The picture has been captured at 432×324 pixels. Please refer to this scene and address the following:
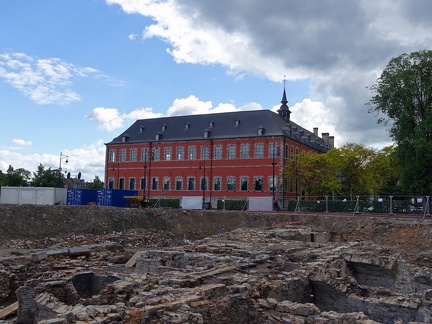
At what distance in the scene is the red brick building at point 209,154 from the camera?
60.8 m

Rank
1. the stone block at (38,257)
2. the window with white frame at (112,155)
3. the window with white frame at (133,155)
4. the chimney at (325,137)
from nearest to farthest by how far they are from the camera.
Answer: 1. the stone block at (38,257)
2. the window with white frame at (133,155)
3. the window with white frame at (112,155)
4. the chimney at (325,137)

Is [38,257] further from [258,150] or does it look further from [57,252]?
[258,150]

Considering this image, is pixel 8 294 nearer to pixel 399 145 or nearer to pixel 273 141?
pixel 399 145

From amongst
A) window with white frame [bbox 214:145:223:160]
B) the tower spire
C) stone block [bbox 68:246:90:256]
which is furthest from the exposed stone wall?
the tower spire

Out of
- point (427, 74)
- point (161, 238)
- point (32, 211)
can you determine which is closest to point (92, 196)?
point (32, 211)

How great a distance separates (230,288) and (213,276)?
2342 mm

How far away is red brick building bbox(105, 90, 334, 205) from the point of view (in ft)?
200

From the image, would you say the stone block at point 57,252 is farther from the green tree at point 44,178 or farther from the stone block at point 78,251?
the green tree at point 44,178

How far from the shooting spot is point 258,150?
61.6m

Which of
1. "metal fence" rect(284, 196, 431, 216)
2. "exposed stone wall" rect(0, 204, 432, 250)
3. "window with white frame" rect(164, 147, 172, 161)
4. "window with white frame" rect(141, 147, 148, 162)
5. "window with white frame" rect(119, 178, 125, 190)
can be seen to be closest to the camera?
"exposed stone wall" rect(0, 204, 432, 250)

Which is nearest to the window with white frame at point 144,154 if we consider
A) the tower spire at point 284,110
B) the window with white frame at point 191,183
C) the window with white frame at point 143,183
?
the window with white frame at point 143,183

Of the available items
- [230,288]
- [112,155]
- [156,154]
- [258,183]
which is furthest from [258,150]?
[230,288]

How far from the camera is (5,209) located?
111 ft

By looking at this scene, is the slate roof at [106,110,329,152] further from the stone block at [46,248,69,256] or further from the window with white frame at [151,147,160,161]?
the stone block at [46,248,69,256]
